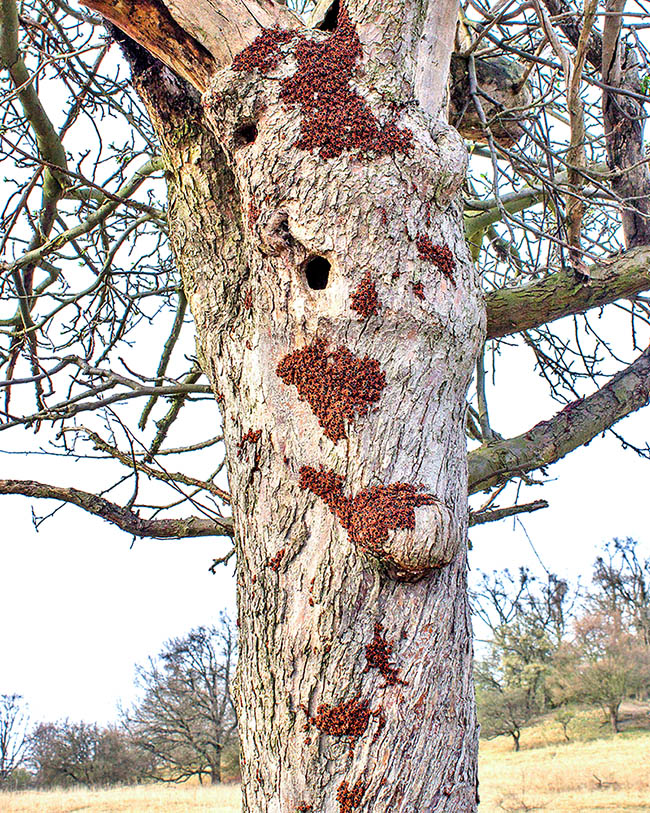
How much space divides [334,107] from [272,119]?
0.20 m

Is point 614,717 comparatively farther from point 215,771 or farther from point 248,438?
point 248,438

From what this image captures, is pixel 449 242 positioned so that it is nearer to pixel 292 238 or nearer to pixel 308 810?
pixel 292 238

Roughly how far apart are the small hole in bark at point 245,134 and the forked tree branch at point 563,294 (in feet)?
4.32

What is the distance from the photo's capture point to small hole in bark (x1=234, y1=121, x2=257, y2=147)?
2.05 metres

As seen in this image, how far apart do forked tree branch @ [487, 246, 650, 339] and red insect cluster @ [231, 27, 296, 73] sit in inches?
54.1

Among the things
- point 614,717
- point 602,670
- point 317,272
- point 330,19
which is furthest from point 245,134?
point 614,717

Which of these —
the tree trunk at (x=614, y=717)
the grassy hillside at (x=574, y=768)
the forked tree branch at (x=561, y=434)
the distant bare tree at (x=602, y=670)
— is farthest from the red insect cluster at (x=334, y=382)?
the tree trunk at (x=614, y=717)

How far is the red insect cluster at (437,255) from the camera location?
6.12 ft

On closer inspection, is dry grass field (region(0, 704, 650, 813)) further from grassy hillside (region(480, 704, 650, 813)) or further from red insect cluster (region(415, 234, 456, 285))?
red insect cluster (region(415, 234, 456, 285))

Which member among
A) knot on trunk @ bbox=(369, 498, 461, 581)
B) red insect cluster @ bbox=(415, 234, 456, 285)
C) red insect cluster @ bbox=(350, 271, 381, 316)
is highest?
red insect cluster @ bbox=(415, 234, 456, 285)

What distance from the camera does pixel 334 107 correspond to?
1949 millimetres

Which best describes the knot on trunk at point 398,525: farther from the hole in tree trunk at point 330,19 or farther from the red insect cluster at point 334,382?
the hole in tree trunk at point 330,19

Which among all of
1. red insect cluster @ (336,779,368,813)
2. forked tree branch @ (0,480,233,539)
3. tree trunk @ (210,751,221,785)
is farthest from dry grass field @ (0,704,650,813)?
red insect cluster @ (336,779,368,813)

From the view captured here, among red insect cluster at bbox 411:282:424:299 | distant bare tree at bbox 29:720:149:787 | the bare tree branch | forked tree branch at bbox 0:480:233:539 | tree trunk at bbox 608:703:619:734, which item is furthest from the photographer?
tree trunk at bbox 608:703:619:734
